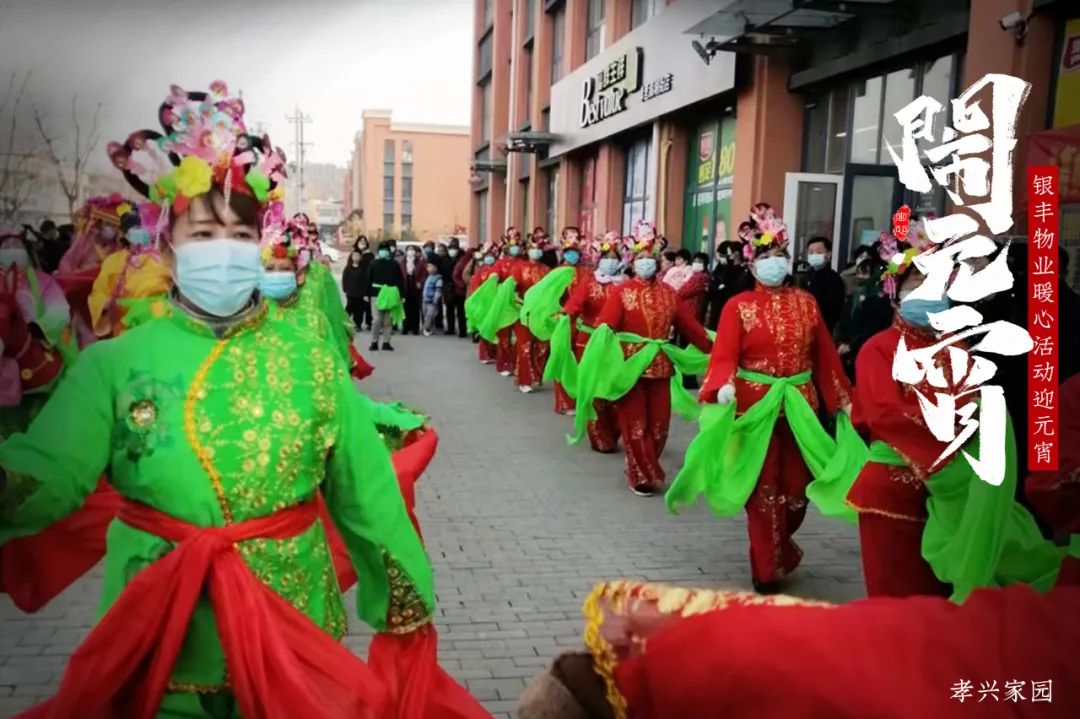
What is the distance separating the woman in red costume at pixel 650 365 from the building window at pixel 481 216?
66.0 ft

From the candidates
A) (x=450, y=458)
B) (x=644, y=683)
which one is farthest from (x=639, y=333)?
(x=644, y=683)

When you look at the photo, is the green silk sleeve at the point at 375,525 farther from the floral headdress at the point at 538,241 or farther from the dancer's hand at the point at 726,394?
the floral headdress at the point at 538,241

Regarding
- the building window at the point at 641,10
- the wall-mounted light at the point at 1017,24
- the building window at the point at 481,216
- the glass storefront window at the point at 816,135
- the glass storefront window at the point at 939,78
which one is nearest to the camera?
the wall-mounted light at the point at 1017,24

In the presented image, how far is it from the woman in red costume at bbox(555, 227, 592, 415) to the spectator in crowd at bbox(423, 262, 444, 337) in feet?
18.1

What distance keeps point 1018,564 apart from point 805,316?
7.00ft

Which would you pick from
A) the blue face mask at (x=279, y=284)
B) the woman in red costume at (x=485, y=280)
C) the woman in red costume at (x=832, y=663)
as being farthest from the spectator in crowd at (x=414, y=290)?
the woman in red costume at (x=832, y=663)

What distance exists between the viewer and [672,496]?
5.17m

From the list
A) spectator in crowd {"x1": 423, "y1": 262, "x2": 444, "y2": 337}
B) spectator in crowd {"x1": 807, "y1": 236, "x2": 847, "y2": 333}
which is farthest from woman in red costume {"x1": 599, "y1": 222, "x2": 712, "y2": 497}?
spectator in crowd {"x1": 423, "y1": 262, "x2": 444, "y2": 337}

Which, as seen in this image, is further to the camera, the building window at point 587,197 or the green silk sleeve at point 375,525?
the building window at point 587,197

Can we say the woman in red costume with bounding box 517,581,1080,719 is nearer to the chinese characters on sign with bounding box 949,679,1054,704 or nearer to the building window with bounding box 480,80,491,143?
the chinese characters on sign with bounding box 949,679,1054,704

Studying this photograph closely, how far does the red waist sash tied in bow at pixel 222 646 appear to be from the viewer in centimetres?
196

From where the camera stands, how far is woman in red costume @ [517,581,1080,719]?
1.24 m

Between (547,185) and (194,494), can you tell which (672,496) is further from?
(547,185)

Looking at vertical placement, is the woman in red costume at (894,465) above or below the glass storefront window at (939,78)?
below
